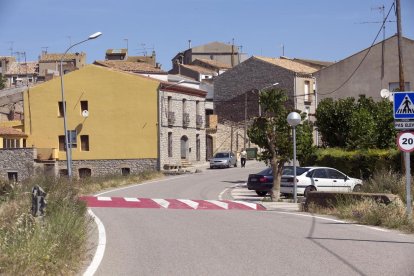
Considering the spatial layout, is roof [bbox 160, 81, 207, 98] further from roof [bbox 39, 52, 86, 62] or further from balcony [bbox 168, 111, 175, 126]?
roof [bbox 39, 52, 86, 62]

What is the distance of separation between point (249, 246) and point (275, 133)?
45.2 ft

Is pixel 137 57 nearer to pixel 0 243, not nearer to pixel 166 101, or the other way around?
pixel 166 101

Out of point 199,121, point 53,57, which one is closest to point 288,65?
point 199,121

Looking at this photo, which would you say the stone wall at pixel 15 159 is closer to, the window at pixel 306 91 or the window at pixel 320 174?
the window at pixel 306 91

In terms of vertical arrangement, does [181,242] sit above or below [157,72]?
below

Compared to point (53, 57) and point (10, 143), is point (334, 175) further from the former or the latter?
point (53, 57)

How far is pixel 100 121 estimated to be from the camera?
178 ft

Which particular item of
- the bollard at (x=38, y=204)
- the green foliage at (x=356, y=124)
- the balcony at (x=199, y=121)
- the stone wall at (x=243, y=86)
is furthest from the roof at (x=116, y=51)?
the bollard at (x=38, y=204)

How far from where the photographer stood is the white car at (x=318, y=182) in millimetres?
26625

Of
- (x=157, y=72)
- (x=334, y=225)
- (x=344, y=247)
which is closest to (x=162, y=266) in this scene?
(x=344, y=247)

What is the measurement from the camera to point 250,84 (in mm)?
70688

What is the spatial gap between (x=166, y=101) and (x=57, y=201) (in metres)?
40.9

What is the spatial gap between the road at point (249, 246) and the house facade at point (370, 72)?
104 ft

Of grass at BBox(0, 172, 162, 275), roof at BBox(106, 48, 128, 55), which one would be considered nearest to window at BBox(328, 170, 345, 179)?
grass at BBox(0, 172, 162, 275)
